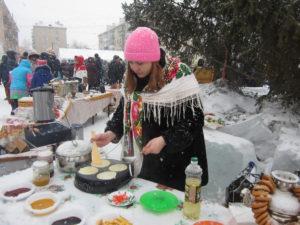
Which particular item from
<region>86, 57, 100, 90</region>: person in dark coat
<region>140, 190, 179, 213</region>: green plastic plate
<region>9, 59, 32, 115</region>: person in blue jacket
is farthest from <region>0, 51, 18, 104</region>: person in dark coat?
<region>140, 190, 179, 213</region>: green plastic plate

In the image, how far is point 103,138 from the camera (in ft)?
7.11

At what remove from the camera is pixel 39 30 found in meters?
80.1

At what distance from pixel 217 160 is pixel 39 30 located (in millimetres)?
85360

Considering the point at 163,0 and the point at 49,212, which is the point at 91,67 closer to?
the point at 163,0

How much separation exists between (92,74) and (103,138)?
384 inches

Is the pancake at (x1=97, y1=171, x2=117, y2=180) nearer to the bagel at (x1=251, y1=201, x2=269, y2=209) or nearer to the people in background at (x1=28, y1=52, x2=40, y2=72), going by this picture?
the bagel at (x1=251, y1=201, x2=269, y2=209)

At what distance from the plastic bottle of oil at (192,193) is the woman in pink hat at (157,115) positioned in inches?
12.8

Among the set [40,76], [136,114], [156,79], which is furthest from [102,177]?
[40,76]

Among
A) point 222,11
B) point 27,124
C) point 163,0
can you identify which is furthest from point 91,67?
point 27,124

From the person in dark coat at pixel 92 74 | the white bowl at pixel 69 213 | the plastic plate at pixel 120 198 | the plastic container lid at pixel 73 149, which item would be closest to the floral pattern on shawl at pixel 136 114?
the plastic container lid at pixel 73 149

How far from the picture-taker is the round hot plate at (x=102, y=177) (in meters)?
1.77

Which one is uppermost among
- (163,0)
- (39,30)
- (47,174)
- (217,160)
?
(39,30)

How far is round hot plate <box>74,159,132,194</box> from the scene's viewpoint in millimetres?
1768

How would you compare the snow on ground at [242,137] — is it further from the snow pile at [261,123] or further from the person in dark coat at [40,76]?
the person in dark coat at [40,76]
